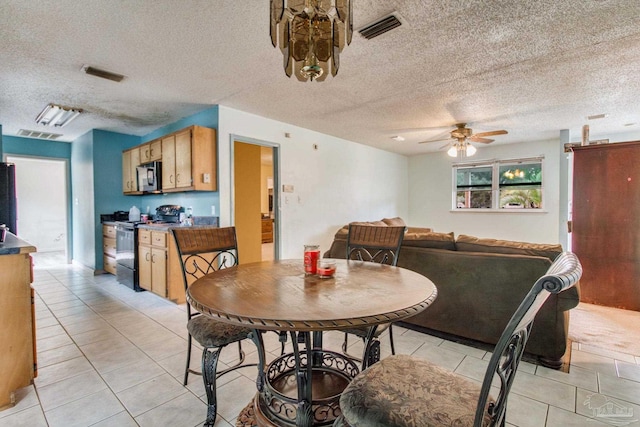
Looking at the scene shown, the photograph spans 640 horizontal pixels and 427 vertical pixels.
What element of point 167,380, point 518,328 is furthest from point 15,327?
point 518,328

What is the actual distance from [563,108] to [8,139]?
882cm

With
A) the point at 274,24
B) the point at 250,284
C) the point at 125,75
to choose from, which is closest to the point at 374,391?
the point at 250,284

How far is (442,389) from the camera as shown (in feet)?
3.62

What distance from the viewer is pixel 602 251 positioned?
346 cm

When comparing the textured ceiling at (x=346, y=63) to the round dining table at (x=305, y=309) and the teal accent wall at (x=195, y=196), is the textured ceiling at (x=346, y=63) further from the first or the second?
the round dining table at (x=305, y=309)

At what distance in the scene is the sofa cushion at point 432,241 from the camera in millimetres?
2693

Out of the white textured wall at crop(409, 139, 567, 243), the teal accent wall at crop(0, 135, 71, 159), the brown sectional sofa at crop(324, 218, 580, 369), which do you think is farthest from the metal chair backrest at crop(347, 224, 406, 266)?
the teal accent wall at crop(0, 135, 71, 159)

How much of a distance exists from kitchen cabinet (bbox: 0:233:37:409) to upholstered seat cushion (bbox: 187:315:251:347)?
1.16 meters

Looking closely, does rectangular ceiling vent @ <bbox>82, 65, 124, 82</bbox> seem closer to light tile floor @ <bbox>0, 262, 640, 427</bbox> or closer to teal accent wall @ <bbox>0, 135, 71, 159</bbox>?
light tile floor @ <bbox>0, 262, 640, 427</bbox>

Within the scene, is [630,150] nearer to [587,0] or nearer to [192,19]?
[587,0]

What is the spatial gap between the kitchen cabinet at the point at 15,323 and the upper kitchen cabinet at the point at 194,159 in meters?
1.98

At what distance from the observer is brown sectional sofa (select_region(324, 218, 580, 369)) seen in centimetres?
220

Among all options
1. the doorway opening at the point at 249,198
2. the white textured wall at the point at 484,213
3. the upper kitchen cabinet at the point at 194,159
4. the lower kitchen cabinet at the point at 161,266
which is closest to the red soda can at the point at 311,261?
the lower kitchen cabinet at the point at 161,266

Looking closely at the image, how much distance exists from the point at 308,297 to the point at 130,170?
515cm
